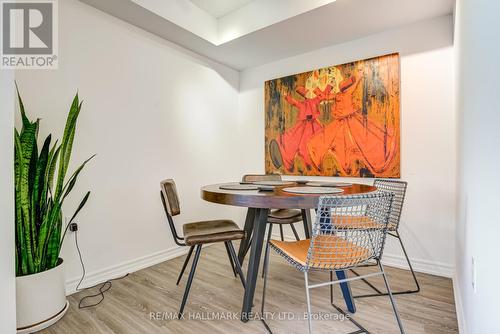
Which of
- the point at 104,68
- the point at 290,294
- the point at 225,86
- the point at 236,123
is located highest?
the point at 225,86

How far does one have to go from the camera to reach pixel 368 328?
5.28ft

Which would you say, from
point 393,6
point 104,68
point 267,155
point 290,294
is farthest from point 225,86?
point 290,294

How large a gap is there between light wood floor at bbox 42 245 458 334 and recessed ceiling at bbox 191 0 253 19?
2.76m

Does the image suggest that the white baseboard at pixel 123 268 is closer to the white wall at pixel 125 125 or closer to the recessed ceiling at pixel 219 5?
the white wall at pixel 125 125

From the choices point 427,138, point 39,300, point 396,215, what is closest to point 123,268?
point 39,300

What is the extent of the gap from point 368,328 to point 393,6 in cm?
255

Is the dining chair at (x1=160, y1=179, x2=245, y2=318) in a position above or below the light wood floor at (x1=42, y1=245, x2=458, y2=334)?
above

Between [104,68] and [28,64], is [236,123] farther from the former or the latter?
[28,64]

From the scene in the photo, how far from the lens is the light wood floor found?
5.32 ft

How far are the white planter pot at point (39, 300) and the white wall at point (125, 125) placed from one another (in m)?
0.41

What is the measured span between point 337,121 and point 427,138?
882 mm

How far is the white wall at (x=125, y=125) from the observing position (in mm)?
2100

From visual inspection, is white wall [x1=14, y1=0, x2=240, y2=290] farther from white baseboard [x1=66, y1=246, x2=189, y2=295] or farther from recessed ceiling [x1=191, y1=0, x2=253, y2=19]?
recessed ceiling [x1=191, y1=0, x2=253, y2=19]

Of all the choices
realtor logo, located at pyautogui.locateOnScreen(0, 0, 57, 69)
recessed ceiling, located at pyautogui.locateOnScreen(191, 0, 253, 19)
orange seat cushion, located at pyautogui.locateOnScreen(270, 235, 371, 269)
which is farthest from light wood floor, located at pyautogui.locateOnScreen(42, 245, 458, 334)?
recessed ceiling, located at pyautogui.locateOnScreen(191, 0, 253, 19)
